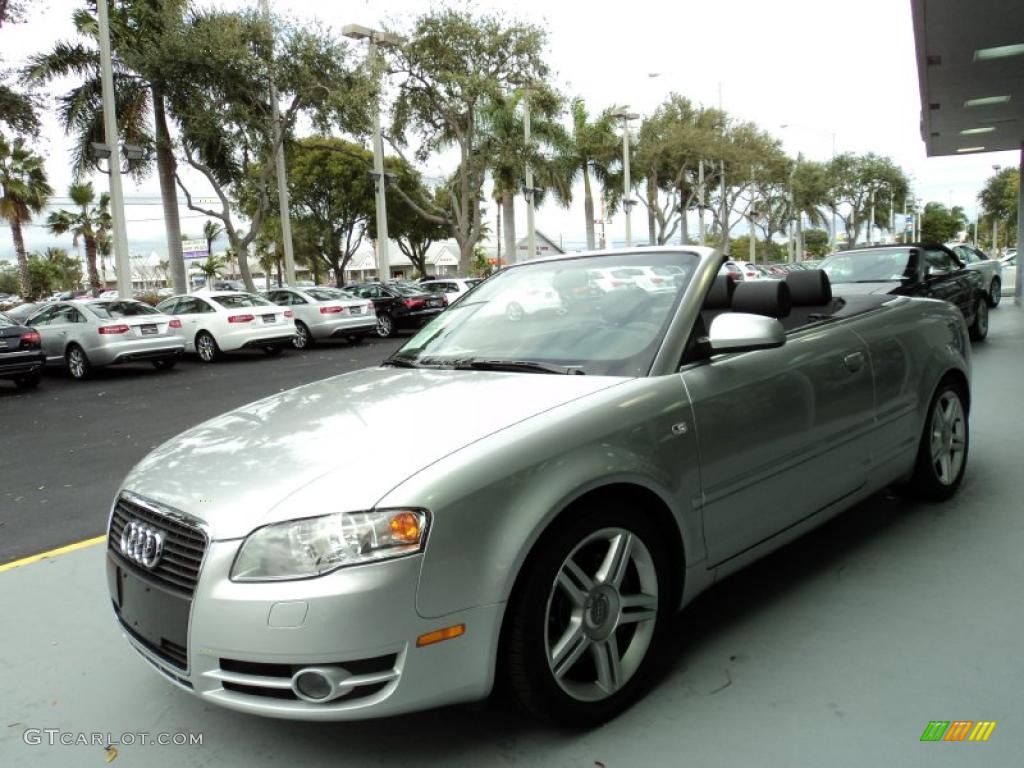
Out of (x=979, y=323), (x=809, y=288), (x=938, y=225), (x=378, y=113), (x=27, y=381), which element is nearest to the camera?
(x=809, y=288)

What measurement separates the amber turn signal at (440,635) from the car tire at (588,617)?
178 mm

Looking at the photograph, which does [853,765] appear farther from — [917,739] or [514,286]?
[514,286]

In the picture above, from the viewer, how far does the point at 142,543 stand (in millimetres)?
2527

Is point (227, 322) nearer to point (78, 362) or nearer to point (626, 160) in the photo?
point (78, 362)

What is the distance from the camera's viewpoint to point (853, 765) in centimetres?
236

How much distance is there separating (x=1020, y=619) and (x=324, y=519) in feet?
9.08

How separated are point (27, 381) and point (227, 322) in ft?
13.1

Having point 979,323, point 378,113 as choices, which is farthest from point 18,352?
point 378,113

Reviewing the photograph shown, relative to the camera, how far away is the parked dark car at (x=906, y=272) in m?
9.80

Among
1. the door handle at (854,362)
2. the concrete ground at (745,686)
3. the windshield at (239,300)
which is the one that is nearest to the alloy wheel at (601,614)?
the concrete ground at (745,686)

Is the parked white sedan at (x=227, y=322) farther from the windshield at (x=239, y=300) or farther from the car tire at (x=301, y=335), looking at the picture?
the car tire at (x=301, y=335)

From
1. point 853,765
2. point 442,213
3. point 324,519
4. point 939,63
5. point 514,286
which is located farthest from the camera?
point 442,213

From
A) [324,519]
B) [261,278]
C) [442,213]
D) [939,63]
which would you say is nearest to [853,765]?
[324,519]

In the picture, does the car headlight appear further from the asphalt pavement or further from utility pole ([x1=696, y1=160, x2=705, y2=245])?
Result: utility pole ([x1=696, y1=160, x2=705, y2=245])
